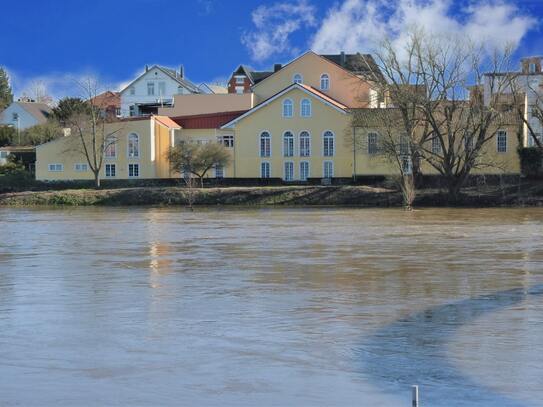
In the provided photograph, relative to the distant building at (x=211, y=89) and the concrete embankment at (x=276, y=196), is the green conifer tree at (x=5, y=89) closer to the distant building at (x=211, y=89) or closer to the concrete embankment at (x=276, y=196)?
the distant building at (x=211, y=89)

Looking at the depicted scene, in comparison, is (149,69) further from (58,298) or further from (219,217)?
(58,298)

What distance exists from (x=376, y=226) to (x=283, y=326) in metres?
25.6

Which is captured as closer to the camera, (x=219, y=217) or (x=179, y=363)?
(x=179, y=363)

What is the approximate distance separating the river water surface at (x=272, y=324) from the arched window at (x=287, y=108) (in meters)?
43.1

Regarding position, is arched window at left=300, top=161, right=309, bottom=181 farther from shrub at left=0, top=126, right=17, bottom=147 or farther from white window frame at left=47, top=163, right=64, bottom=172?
shrub at left=0, top=126, right=17, bottom=147

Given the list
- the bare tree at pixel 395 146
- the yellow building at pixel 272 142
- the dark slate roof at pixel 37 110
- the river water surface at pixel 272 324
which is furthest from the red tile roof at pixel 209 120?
the river water surface at pixel 272 324

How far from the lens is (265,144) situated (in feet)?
237

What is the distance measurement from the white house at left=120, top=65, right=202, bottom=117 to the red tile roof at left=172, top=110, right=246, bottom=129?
30346 mm

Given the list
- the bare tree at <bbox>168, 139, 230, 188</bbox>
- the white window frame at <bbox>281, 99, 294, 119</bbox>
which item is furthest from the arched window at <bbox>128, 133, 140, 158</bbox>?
the white window frame at <bbox>281, 99, 294, 119</bbox>

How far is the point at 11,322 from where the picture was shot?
14.1 m

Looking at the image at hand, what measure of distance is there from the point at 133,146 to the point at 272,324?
61719 millimetres

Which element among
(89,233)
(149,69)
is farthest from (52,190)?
(149,69)

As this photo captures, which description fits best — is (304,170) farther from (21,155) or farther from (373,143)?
(21,155)

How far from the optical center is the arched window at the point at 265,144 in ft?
237
